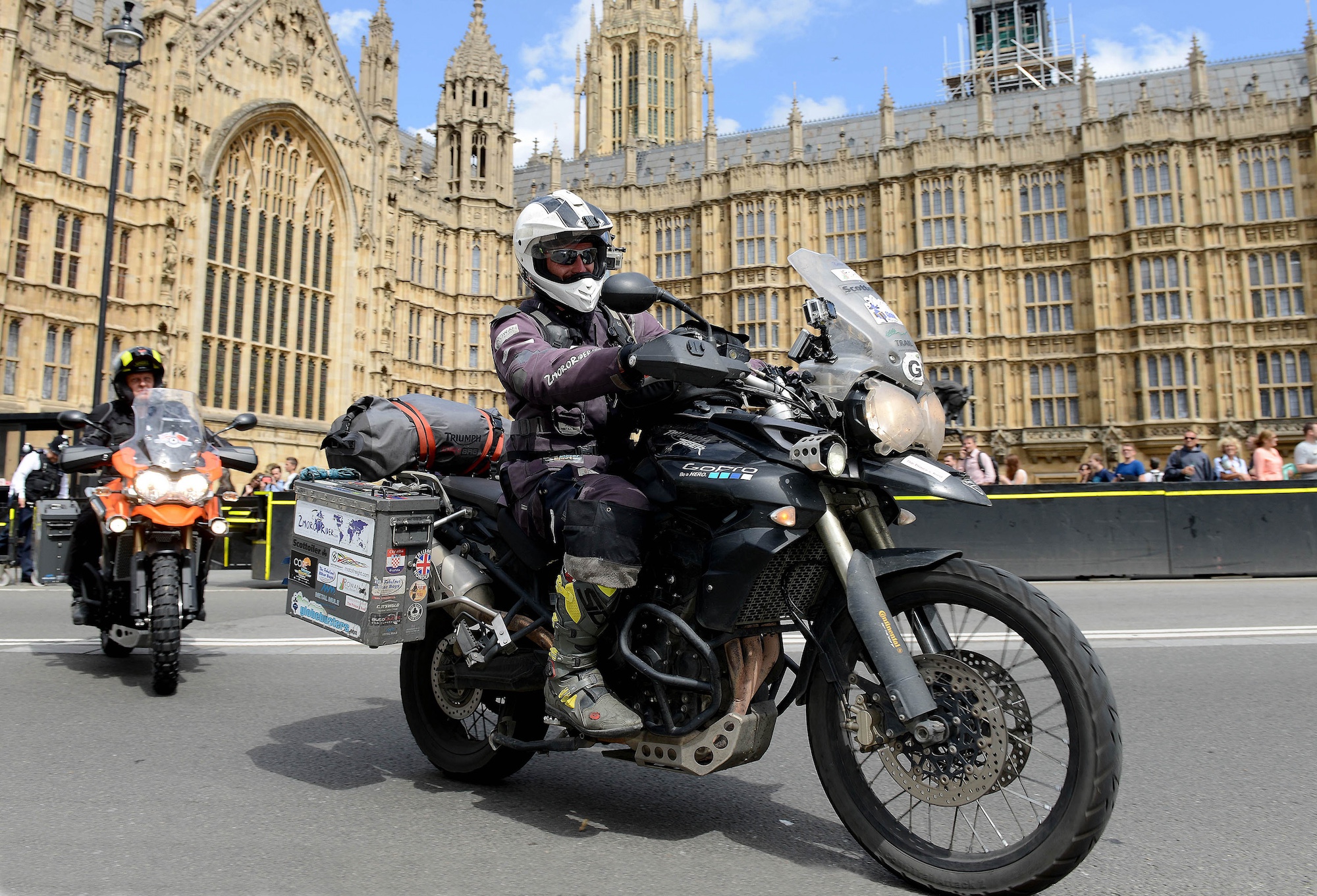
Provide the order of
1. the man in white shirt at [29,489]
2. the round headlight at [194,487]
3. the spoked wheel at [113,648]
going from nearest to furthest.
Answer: the round headlight at [194,487]
the spoked wheel at [113,648]
the man in white shirt at [29,489]

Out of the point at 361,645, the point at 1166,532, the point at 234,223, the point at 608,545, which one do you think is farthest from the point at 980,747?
the point at 234,223

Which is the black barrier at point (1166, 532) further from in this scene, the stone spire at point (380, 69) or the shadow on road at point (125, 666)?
the stone spire at point (380, 69)

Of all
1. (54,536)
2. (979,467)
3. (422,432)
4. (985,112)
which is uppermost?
(985,112)

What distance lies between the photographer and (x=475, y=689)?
332 centimetres

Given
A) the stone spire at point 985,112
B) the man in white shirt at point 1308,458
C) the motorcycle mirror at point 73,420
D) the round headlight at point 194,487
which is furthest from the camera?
the stone spire at point 985,112

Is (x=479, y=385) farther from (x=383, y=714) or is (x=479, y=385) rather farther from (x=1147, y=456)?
(x=383, y=714)

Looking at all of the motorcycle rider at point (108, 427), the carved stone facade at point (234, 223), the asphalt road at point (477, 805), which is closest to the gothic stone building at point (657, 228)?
the carved stone facade at point (234, 223)

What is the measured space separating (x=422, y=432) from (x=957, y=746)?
214 cm

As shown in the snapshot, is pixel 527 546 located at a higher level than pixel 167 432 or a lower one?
lower

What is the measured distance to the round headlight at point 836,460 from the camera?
7.72 ft

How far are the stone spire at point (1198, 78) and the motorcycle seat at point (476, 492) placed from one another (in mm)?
40515

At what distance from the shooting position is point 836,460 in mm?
2361

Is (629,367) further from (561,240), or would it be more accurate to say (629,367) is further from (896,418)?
(561,240)

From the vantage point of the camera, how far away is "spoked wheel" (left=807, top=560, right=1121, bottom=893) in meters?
2.11
